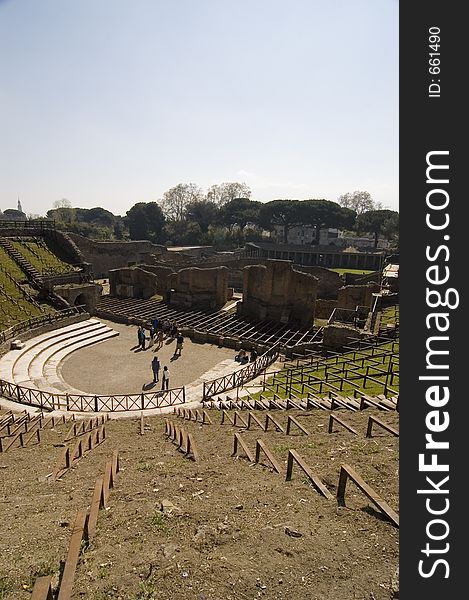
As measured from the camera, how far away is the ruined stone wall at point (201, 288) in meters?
32.1

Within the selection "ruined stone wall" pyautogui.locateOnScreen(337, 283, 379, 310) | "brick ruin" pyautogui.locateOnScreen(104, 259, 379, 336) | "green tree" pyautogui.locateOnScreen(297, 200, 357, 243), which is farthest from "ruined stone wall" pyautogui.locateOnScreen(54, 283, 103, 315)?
"green tree" pyautogui.locateOnScreen(297, 200, 357, 243)

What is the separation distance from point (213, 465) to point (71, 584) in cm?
439

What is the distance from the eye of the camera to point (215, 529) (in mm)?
4918

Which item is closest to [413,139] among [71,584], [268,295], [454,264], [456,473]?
[454,264]

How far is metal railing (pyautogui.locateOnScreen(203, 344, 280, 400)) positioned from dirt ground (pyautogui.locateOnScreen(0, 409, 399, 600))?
27.9 feet

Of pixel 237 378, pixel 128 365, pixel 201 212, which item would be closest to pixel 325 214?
pixel 201 212

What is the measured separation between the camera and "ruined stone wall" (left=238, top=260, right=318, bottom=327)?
27.8 metres

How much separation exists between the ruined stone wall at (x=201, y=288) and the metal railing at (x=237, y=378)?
11.8 metres

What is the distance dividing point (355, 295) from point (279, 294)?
21.6 feet

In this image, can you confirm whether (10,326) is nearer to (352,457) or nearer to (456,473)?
(352,457)

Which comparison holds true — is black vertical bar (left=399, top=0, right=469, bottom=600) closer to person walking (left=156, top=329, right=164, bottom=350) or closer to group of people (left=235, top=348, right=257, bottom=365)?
group of people (left=235, top=348, right=257, bottom=365)

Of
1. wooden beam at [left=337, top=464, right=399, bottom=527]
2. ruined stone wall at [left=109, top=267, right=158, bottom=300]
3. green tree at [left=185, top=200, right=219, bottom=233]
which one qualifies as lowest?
wooden beam at [left=337, top=464, right=399, bottom=527]

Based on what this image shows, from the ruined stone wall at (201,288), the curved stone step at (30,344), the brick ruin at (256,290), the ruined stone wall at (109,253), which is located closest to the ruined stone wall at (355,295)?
the brick ruin at (256,290)

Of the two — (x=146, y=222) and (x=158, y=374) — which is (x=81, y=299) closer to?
(x=158, y=374)
